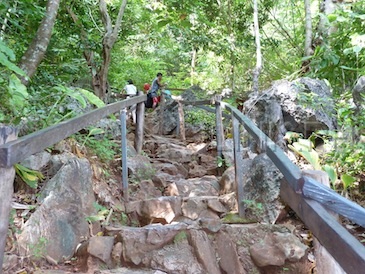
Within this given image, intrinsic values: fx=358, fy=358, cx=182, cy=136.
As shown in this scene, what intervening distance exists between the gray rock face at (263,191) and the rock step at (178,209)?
262 mm

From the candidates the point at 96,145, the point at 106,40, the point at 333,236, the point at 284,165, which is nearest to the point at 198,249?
the point at 284,165

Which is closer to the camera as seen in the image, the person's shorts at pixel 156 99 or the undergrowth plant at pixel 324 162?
the undergrowth plant at pixel 324 162

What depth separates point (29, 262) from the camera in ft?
7.88

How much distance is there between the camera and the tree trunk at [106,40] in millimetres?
6593

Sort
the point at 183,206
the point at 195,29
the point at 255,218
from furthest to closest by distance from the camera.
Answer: the point at 195,29 < the point at 183,206 < the point at 255,218

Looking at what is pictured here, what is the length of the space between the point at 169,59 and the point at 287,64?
7547 millimetres

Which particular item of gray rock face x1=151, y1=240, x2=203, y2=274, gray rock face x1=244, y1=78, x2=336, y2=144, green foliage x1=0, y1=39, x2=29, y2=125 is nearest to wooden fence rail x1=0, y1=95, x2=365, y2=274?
gray rock face x1=151, y1=240, x2=203, y2=274

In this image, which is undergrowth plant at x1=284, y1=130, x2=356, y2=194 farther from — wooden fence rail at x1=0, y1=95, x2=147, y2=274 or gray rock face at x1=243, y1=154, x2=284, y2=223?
wooden fence rail at x1=0, y1=95, x2=147, y2=274

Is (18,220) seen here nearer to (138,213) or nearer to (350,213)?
(138,213)

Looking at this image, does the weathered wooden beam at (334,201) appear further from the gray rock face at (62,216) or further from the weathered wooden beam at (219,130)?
the weathered wooden beam at (219,130)

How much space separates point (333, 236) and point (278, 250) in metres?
1.76

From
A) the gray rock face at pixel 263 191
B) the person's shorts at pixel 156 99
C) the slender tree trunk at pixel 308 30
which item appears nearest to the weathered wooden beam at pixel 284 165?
the gray rock face at pixel 263 191

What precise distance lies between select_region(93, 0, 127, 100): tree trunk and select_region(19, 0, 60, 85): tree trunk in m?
2.43

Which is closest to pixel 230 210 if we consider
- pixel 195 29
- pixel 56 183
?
pixel 56 183
